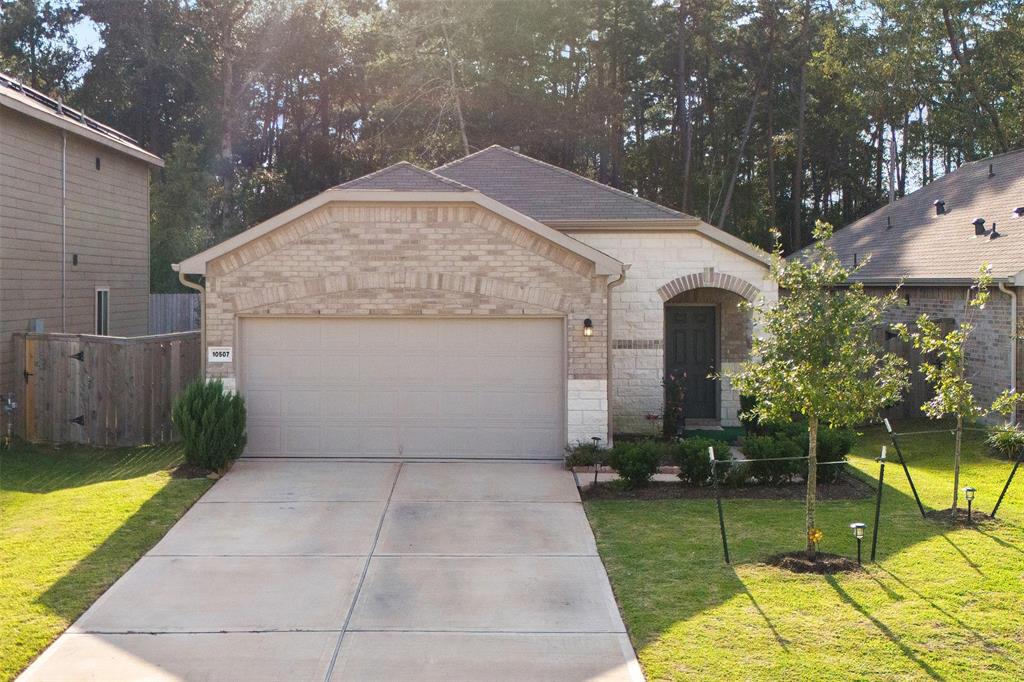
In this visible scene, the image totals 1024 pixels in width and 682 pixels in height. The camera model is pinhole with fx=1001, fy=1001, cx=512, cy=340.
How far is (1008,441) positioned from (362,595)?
10.0 meters

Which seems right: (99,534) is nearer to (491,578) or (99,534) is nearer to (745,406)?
(491,578)

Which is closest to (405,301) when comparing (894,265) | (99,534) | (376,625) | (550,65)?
(99,534)

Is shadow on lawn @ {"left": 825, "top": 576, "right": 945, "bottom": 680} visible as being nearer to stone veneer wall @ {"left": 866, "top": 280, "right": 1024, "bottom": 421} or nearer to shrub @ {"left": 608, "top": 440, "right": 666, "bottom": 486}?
shrub @ {"left": 608, "top": 440, "right": 666, "bottom": 486}

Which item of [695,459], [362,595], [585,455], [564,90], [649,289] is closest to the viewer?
[362,595]

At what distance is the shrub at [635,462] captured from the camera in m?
12.0

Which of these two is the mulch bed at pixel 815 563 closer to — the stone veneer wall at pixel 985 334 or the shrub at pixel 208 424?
the shrub at pixel 208 424

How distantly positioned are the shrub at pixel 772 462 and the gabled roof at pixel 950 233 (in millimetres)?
5490

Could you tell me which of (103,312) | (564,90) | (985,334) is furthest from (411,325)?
(564,90)

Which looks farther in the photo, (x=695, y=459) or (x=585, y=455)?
(x=585, y=455)

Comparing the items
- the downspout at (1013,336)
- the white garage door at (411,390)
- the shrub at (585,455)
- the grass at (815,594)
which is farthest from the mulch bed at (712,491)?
the downspout at (1013,336)

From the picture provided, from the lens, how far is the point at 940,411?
35.4ft

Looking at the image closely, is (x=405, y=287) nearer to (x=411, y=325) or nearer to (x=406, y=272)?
(x=406, y=272)

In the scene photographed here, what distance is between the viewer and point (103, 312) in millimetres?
19391

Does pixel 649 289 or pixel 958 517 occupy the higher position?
pixel 649 289
